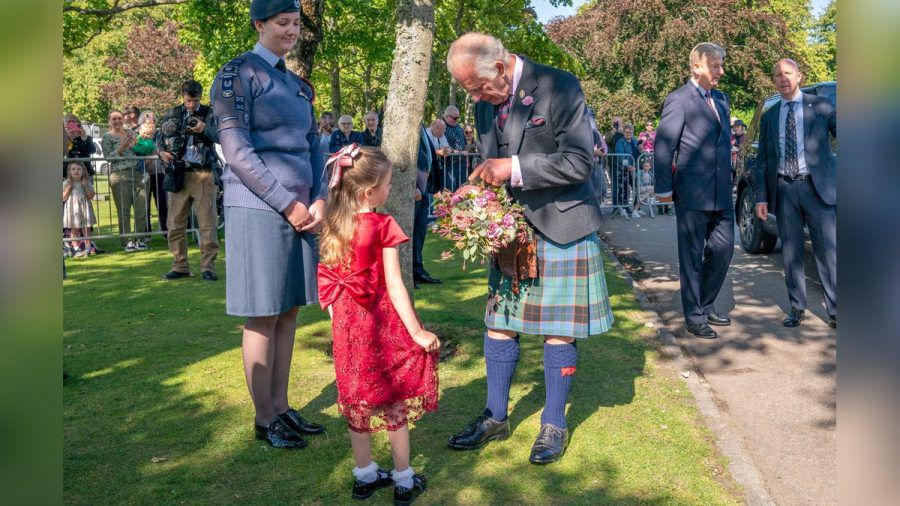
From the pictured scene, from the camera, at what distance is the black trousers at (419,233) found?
984cm

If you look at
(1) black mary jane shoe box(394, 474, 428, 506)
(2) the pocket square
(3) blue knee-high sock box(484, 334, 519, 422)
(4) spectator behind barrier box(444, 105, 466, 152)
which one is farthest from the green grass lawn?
(4) spectator behind barrier box(444, 105, 466, 152)

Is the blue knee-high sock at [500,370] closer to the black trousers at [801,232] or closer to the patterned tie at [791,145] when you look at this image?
the black trousers at [801,232]

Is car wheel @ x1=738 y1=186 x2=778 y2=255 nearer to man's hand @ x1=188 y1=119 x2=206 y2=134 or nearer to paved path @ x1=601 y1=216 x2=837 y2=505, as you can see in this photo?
paved path @ x1=601 y1=216 x2=837 y2=505

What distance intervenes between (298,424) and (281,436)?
0.56 feet

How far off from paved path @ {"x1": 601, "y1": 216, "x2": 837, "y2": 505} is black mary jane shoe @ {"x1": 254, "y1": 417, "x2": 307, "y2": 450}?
97.0 inches

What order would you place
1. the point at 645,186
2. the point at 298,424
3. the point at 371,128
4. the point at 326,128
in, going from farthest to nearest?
the point at 326,128
the point at 645,186
the point at 371,128
the point at 298,424

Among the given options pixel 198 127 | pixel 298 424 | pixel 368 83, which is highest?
pixel 368 83

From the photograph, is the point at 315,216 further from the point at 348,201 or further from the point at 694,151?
the point at 694,151

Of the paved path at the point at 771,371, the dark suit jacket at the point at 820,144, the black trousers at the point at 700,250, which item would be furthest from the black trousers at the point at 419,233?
the dark suit jacket at the point at 820,144

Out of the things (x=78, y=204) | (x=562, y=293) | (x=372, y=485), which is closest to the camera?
(x=372, y=485)

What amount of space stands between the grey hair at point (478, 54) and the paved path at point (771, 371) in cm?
220

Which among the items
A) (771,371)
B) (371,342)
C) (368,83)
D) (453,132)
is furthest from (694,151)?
(368,83)

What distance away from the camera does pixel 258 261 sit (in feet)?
14.4
